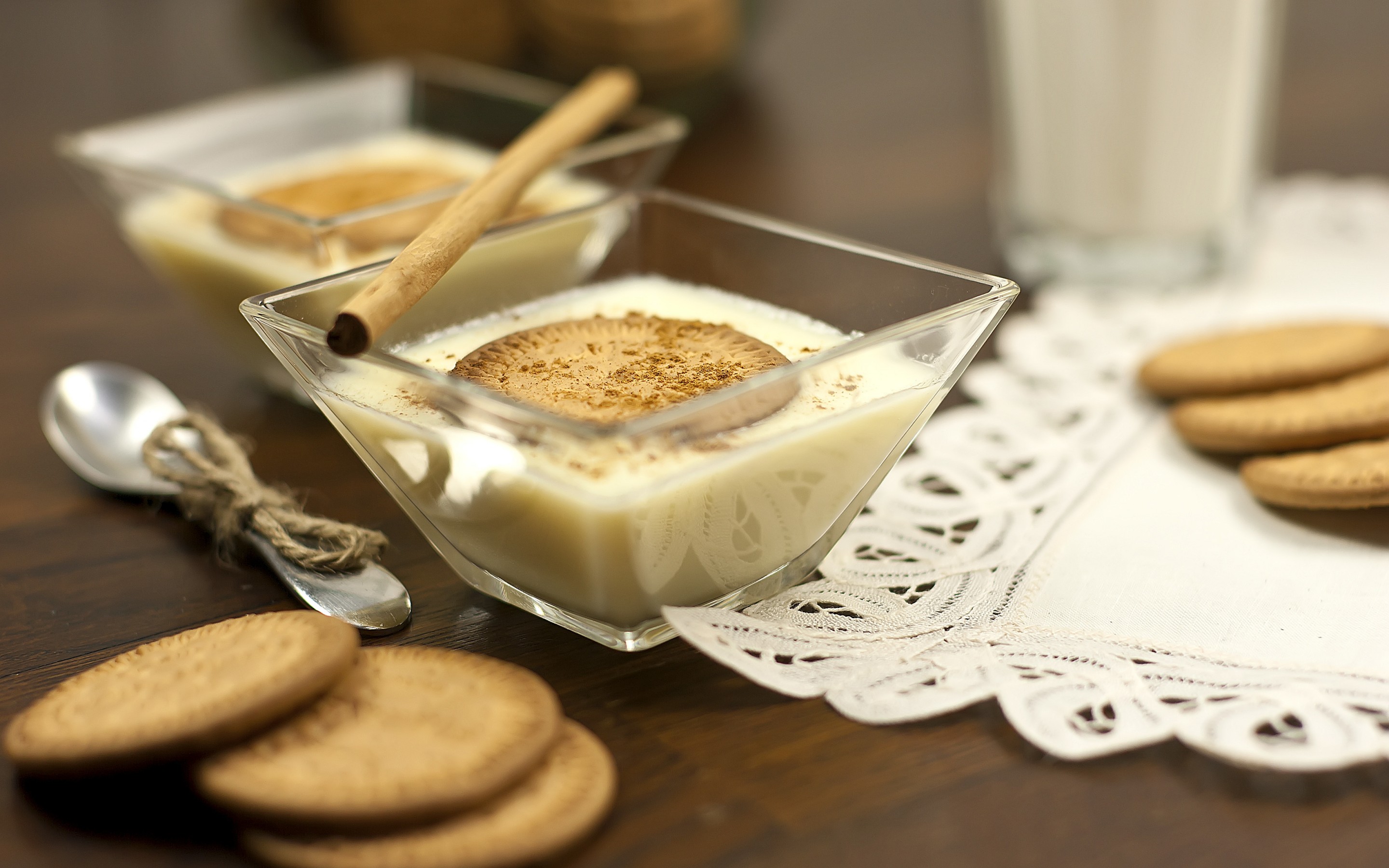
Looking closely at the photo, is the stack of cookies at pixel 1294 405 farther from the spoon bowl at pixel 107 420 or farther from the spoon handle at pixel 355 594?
the spoon bowl at pixel 107 420

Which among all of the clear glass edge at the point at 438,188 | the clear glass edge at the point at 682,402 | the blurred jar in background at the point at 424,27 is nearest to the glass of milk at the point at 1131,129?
the clear glass edge at the point at 438,188

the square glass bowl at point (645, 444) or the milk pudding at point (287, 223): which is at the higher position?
the milk pudding at point (287, 223)

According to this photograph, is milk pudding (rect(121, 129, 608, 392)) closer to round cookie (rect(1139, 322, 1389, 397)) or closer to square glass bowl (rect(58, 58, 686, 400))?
square glass bowl (rect(58, 58, 686, 400))

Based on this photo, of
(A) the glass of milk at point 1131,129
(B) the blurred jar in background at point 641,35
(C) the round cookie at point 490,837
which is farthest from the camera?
(B) the blurred jar in background at point 641,35

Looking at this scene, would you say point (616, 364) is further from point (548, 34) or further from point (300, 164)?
point (548, 34)

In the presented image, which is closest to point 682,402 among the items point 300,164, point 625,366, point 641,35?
point 625,366

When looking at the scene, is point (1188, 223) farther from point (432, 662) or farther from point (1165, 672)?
point (432, 662)

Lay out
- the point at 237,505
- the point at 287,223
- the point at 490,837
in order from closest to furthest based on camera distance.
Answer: the point at 490,837
the point at 237,505
the point at 287,223

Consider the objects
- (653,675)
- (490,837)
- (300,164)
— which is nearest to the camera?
(490,837)
